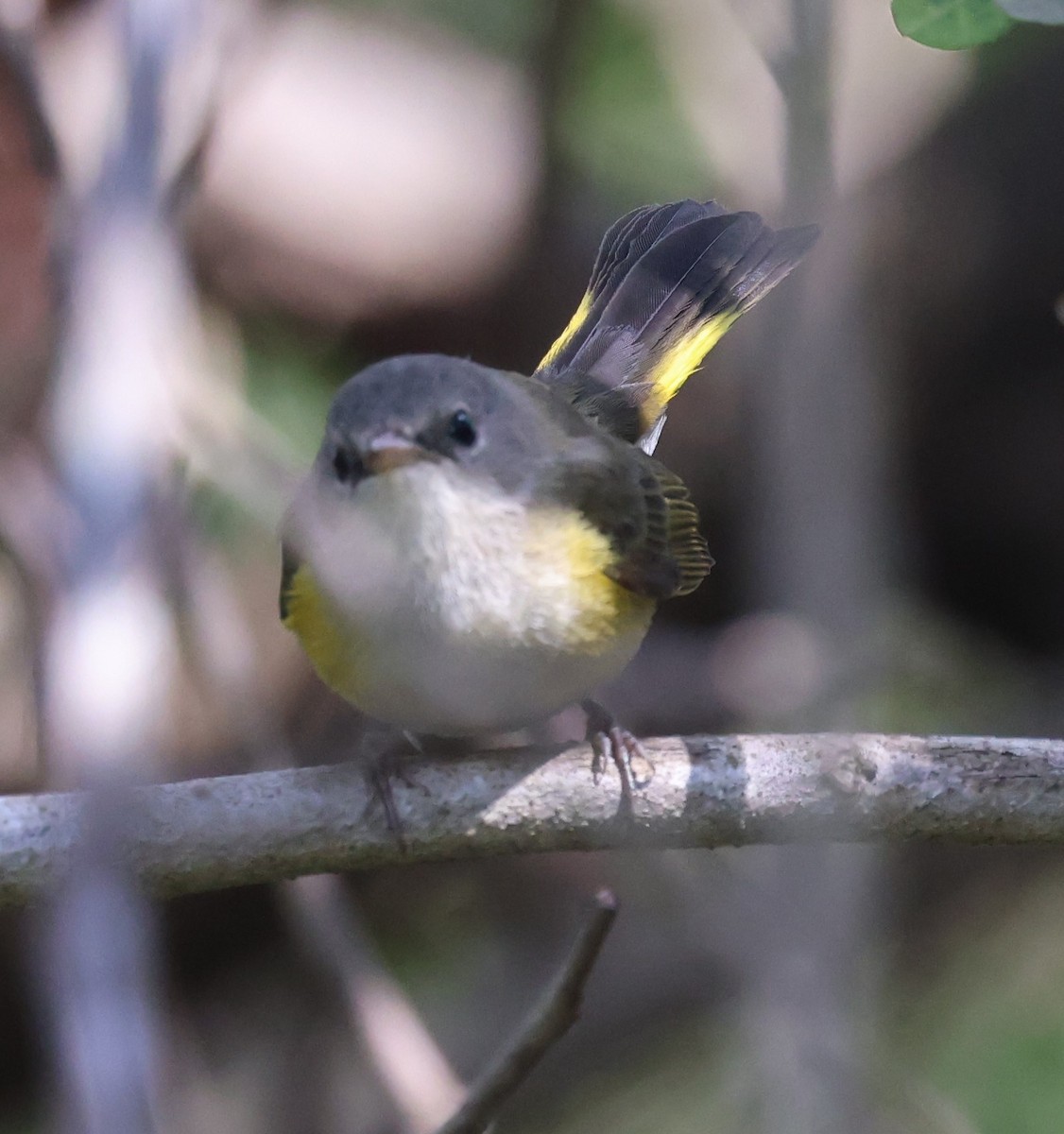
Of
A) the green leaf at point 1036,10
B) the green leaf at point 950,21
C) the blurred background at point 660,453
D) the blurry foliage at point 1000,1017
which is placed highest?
the green leaf at point 1036,10

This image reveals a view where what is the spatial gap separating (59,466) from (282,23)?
152 inches

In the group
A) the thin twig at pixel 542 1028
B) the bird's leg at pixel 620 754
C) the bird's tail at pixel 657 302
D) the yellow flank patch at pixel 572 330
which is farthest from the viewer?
the yellow flank patch at pixel 572 330

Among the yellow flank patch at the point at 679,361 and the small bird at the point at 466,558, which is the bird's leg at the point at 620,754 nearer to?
the small bird at the point at 466,558

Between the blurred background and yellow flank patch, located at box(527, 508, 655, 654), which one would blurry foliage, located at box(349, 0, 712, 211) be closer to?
the blurred background

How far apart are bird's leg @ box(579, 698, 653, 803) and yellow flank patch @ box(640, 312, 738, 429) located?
1220mm

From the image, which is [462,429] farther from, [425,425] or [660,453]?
[660,453]

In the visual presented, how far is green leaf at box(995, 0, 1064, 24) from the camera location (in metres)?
1.63

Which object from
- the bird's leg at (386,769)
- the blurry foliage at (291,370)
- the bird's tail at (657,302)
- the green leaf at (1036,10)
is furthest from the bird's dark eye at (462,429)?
the blurry foliage at (291,370)

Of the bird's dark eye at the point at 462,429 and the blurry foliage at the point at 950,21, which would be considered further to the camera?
the bird's dark eye at the point at 462,429

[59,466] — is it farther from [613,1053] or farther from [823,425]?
[613,1053]

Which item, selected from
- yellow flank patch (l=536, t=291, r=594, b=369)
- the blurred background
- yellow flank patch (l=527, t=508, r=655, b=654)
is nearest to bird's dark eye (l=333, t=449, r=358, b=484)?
yellow flank patch (l=527, t=508, r=655, b=654)

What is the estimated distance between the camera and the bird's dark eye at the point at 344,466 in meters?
2.90

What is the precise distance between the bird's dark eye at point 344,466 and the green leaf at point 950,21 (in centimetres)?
136

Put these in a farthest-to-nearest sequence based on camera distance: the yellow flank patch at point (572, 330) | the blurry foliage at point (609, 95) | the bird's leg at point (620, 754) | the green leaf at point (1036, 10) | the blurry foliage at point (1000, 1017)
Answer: the blurry foliage at point (609, 95), the blurry foliage at point (1000, 1017), the yellow flank patch at point (572, 330), the bird's leg at point (620, 754), the green leaf at point (1036, 10)
